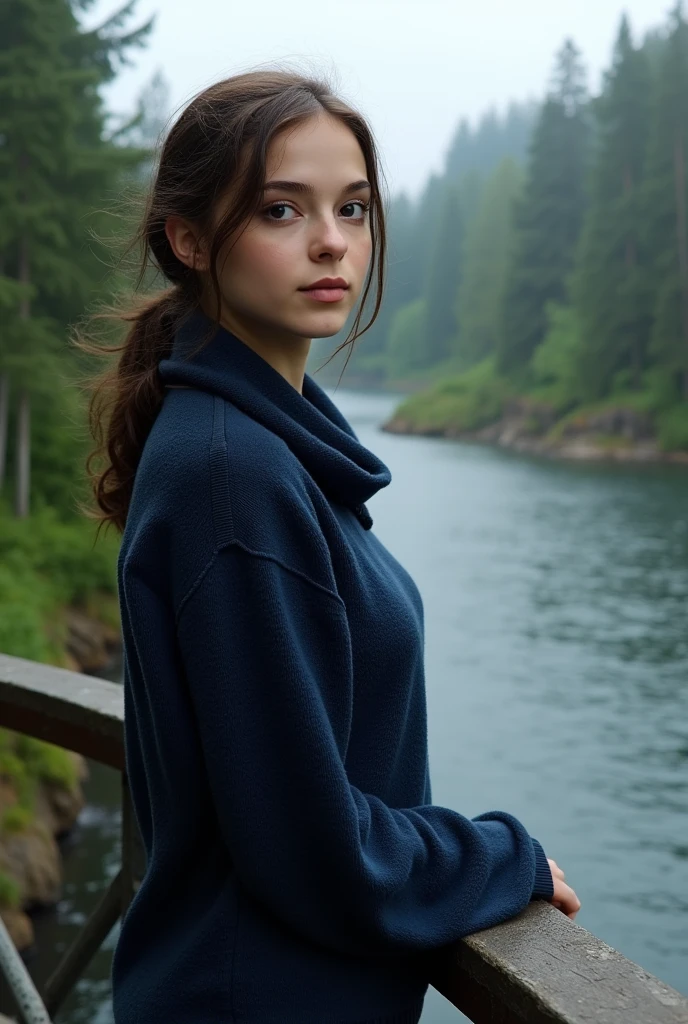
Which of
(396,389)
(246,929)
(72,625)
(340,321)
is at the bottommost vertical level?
(396,389)

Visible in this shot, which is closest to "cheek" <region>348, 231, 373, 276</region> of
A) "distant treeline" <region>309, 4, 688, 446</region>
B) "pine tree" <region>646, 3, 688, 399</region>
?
"distant treeline" <region>309, 4, 688, 446</region>

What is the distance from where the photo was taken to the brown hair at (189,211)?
4.27 feet

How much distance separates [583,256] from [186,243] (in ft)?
121

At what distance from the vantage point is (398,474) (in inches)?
1373

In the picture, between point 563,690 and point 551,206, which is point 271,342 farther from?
point 551,206

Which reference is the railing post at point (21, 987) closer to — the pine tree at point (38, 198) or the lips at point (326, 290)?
the lips at point (326, 290)

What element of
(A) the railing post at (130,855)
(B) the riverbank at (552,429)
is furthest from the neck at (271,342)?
(B) the riverbank at (552,429)

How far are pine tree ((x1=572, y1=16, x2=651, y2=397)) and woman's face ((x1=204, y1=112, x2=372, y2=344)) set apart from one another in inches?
1400

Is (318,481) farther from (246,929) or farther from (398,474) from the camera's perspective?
(398,474)

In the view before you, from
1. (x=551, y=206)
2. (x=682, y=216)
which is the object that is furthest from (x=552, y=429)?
(x=551, y=206)

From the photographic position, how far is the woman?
1.14 meters

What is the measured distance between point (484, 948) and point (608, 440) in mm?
34523

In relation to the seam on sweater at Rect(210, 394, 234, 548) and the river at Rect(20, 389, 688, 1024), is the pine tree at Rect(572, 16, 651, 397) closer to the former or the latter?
the river at Rect(20, 389, 688, 1024)

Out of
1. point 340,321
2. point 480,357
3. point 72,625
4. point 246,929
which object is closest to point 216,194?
point 340,321
